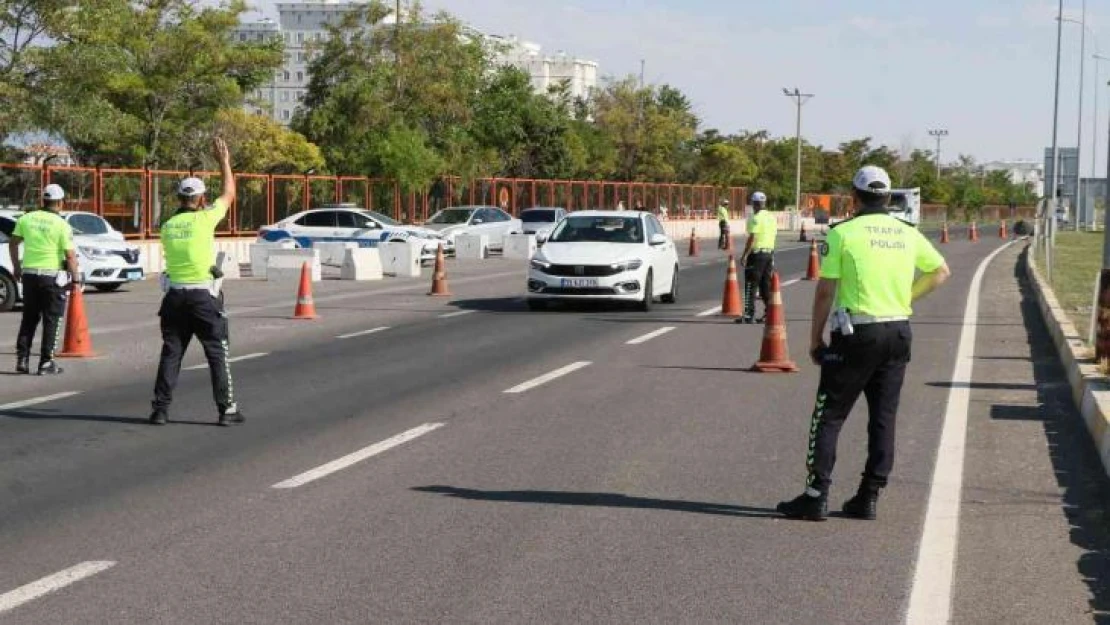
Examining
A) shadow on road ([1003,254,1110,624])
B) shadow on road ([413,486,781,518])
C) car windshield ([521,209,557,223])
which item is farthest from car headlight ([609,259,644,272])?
car windshield ([521,209,557,223])

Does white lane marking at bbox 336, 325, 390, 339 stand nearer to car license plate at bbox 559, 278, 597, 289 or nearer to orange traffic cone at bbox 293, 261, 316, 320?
orange traffic cone at bbox 293, 261, 316, 320

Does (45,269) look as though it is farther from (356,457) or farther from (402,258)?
(402,258)

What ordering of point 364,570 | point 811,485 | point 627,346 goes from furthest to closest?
point 627,346
point 811,485
point 364,570

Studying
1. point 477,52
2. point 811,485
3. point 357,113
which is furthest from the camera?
point 477,52

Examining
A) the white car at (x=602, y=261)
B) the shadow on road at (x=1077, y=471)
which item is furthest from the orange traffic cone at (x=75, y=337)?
the shadow on road at (x=1077, y=471)

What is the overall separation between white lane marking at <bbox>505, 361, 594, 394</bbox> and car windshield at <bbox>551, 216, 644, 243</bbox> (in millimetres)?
8156

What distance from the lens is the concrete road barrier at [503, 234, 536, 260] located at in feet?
149

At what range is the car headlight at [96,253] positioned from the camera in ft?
87.5

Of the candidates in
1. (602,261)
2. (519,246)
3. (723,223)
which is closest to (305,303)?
(602,261)

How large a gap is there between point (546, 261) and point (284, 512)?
15.1 meters

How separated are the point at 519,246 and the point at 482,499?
37286 mm

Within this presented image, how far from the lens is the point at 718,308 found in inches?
957

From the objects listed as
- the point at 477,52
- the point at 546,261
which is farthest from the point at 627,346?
the point at 477,52

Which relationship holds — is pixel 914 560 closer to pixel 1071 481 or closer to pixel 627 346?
pixel 1071 481
